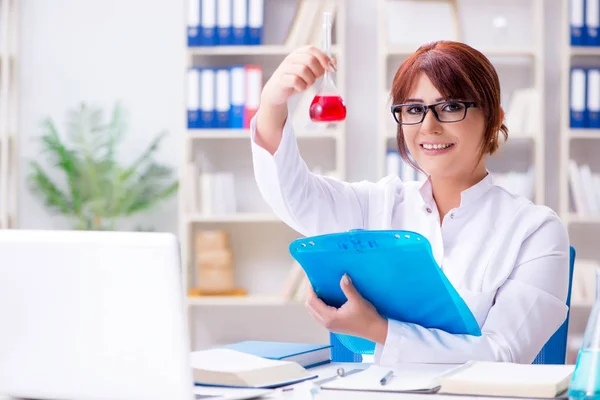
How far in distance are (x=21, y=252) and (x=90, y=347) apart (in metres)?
0.15

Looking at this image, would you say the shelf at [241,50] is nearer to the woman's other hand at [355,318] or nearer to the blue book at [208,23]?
the blue book at [208,23]

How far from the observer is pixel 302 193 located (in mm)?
1789

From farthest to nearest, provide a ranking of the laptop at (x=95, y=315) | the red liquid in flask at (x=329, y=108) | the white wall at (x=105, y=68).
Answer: the white wall at (x=105, y=68) < the red liquid in flask at (x=329, y=108) < the laptop at (x=95, y=315)

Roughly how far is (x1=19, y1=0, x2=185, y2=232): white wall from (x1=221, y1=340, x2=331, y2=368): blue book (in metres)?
2.78

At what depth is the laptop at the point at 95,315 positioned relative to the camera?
969mm

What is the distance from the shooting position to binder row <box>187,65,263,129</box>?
12.3 ft

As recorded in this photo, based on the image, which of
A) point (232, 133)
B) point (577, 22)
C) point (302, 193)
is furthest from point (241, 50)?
point (302, 193)

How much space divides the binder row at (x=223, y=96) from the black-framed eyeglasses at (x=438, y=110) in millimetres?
1985

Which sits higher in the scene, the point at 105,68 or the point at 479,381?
the point at 105,68

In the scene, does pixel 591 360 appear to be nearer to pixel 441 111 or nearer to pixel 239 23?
pixel 441 111

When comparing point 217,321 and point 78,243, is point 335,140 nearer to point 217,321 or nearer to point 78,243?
point 217,321

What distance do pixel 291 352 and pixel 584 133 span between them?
2693 mm

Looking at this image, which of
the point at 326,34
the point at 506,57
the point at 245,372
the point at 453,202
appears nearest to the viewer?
the point at 245,372

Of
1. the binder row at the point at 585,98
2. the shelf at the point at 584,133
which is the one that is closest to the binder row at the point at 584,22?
the binder row at the point at 585,98
